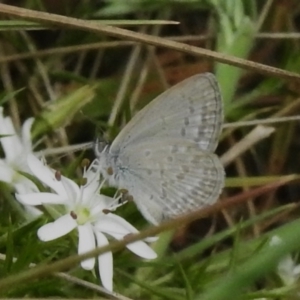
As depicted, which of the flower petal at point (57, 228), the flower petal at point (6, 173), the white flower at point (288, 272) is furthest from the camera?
the white flower at point (288, 272)

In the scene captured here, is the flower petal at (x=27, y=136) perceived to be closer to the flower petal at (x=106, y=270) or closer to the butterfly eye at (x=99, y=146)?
the butterfly eye at (x=99, y=146)

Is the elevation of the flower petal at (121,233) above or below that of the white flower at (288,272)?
above

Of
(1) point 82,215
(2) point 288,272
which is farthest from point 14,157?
(2) point 288,272

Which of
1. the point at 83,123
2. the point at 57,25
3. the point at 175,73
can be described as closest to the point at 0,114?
the point at 57,25

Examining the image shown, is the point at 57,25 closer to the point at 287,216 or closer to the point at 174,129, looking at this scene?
the point at 174,129

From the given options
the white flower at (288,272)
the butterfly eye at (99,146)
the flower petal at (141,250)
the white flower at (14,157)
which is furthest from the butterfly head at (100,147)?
the white flower at (288,272)

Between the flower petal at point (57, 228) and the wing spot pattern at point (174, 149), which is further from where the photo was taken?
the wing spot pattern at point (174, 149)

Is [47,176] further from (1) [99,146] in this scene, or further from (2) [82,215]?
(1) [99,146]

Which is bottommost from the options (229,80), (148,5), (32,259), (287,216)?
(287,216)
